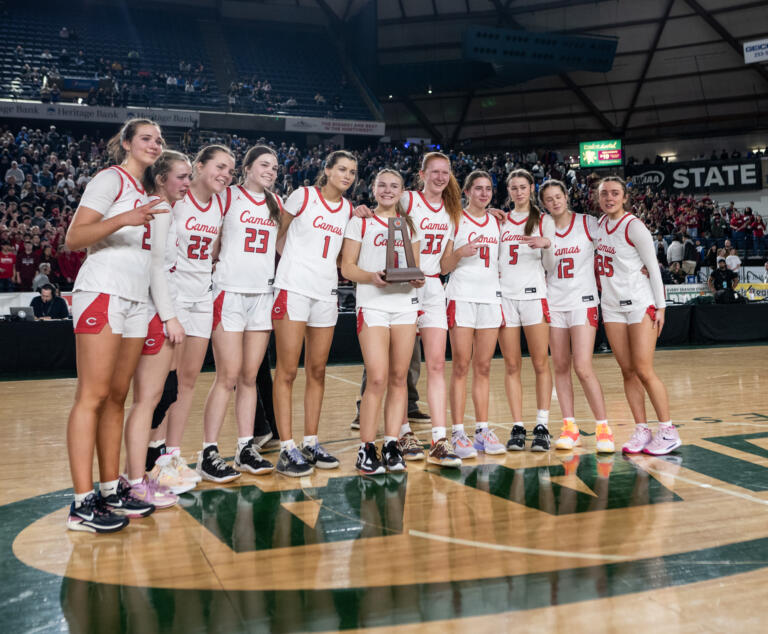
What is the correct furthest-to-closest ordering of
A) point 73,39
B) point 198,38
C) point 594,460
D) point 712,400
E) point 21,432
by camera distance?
point 198,38, point 73,39, point 712,400, point 21,432, point 594,460

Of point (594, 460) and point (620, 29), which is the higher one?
point (620, 29)

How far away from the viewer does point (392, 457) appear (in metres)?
4.31

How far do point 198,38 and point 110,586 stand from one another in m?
27.4

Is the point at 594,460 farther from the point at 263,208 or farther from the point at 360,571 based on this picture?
the point at 263,208

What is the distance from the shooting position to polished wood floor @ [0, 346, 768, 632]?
7.81 ft

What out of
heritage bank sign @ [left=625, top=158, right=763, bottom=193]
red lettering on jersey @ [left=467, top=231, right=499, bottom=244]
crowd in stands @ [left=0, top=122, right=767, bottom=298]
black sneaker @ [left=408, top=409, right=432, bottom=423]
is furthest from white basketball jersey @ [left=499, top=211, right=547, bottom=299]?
heritage bank sign @ [left=625, top=158, right=763, bottom=193]

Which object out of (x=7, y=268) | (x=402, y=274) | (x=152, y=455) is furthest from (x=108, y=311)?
(x=7, y=268)

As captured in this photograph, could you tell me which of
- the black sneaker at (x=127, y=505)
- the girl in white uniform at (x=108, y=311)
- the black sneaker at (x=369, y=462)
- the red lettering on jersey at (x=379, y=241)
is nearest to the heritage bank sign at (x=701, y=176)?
the red lettering on jersey at (x=379, y=241)

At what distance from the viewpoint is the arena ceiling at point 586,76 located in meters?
24.9

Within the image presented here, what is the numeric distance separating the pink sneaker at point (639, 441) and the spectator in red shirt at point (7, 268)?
961 centimetres

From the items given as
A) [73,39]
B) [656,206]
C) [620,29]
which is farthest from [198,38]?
[656,206]

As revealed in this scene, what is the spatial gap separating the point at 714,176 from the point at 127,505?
25.7 meters

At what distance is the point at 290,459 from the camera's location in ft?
14.0

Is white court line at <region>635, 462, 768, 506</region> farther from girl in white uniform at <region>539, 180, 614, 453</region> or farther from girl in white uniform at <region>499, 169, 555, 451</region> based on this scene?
girl in white uniform at <region>499, 169, 555, 451</region>
